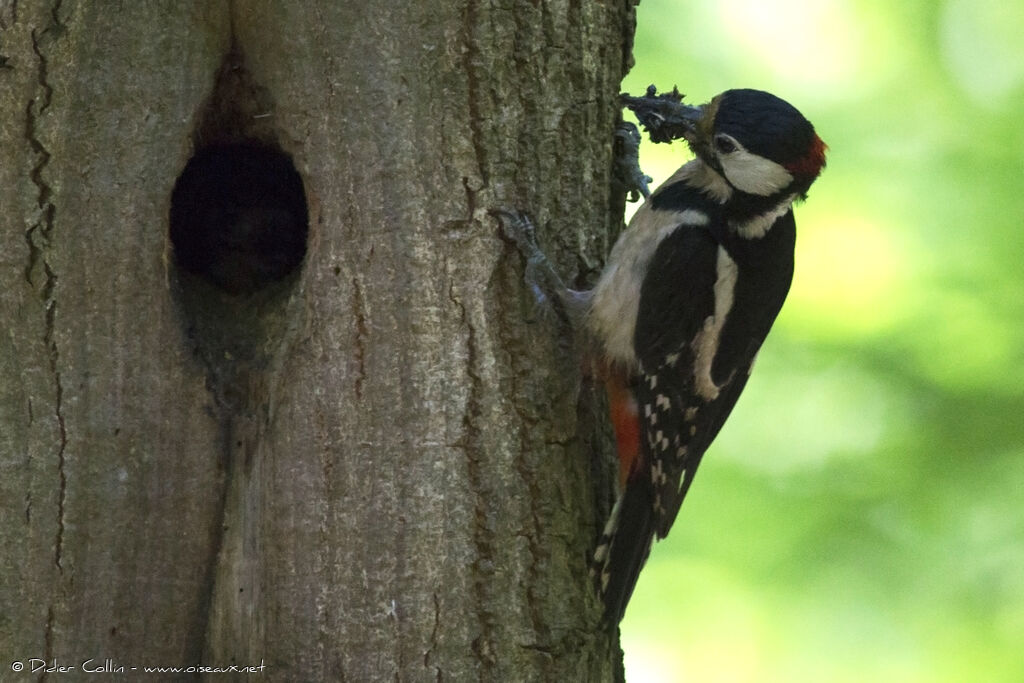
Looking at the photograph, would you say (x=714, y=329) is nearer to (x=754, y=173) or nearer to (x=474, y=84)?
(x=754, y=173)

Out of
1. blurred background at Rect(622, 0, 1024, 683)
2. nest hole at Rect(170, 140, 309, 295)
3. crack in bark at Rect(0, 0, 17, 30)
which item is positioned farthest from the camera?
blurred background at Rect(622, 0, 1024, 683)

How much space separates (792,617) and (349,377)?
270 cm

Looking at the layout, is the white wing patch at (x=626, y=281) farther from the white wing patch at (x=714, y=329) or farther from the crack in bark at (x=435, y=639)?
the crack in bark at (x=435, y=639)

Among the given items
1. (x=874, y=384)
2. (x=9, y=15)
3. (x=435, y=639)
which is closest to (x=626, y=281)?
(x=435, y=639)

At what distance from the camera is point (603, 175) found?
9.70 feet

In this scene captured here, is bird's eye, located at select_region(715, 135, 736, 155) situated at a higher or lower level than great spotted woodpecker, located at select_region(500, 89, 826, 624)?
higher

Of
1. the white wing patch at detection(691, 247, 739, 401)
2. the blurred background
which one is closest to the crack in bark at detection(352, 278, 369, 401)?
the white wing patch at detection(691, 247, 739, 401)

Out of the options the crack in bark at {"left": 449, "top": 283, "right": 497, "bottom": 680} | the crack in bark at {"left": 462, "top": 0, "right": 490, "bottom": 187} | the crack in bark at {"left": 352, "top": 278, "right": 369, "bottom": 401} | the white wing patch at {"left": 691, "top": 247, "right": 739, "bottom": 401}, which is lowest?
the crack in bark at {"left": 449, "top": 283, "right": 497, "bottom": 680}

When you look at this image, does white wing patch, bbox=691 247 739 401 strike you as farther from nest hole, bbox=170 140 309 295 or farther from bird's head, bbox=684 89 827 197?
nest hole, bbox=170 140 309 295

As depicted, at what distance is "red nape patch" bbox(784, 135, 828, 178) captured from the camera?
127 inches

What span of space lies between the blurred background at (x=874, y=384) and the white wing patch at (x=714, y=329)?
1.31 meters

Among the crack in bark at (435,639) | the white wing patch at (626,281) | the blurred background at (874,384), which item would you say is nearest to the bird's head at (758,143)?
the white wing patch at (626,281)

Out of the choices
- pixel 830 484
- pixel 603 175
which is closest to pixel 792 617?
pixel 830 484

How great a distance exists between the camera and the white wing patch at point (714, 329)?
327cm
